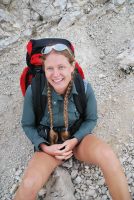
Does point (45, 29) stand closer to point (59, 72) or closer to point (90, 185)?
point (59, 72)

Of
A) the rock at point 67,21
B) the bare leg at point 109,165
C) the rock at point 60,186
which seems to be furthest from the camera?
the rock at point 67,21

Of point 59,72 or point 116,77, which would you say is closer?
point 59,72

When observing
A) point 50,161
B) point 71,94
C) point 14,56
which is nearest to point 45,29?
point 14,56

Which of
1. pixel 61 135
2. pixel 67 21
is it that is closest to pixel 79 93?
pixel 61 135

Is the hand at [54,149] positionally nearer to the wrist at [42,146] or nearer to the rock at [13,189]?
the wrist at [42,146]

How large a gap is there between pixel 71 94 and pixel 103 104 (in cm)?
114

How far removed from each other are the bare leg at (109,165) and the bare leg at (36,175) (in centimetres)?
40

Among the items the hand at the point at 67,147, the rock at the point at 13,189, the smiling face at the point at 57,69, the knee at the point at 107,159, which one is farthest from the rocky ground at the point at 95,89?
the smiling face at the point at 57,69

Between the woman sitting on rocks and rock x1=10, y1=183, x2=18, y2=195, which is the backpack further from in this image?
rock x1=10, y1=183, x2=18, y2=195

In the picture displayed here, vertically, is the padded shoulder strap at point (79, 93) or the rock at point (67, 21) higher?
the rock at point (67, 21)

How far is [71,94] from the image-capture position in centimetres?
376

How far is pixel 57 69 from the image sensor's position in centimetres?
353

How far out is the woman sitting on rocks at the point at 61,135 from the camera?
3514mm

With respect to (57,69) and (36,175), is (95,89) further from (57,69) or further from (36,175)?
(36,175)
